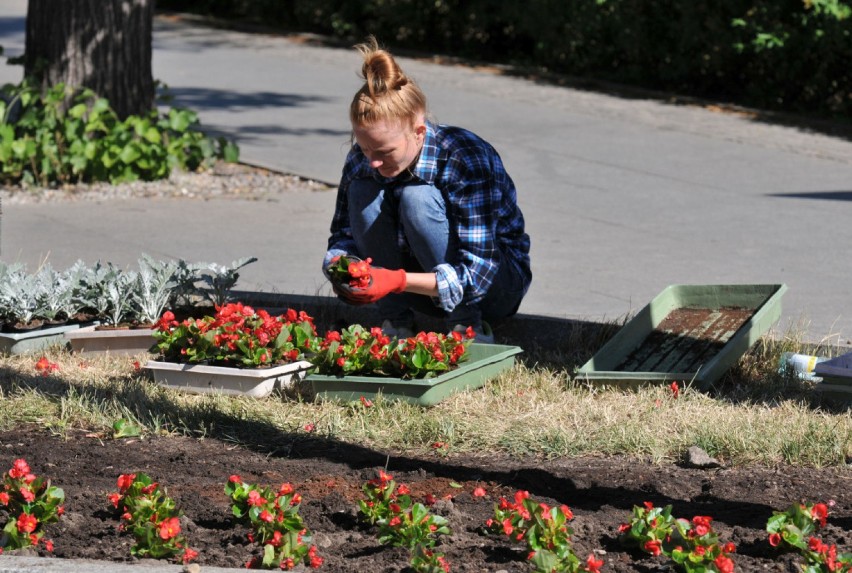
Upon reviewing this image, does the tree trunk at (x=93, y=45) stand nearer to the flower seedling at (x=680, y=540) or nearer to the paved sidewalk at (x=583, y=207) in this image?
the paved sidewalk at (x=583, y=207)

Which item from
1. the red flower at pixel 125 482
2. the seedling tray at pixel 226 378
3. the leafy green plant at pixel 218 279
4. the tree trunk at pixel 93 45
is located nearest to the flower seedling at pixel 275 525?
the red flower at pixel 125 482

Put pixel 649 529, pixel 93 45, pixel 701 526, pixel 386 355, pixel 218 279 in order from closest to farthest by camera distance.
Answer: pixel 701 526, pixel 649 529, pixel 386 355, pixel 218 279, pixel 93 45

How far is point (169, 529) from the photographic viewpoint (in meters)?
2.88

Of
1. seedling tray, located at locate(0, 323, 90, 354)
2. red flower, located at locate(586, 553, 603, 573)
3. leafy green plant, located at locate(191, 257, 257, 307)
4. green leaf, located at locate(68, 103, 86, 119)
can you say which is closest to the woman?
leafy green plant, located at locate(191, 257, 257, 307)

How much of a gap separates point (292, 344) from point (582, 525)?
1.67 meters

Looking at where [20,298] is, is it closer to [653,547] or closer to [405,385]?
[405,385]

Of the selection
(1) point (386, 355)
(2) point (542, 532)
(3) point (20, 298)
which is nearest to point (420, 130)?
(1) point (386, 355)

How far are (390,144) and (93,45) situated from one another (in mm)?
4751

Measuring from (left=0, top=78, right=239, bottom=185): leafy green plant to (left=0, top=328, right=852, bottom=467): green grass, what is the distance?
153 inches

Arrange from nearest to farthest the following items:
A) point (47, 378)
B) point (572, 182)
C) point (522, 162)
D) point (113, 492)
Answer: point (113, 492) → point (47, 378) → point (572, 182) → point (522, 162)

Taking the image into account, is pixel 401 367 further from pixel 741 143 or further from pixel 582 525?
pixel 741 143

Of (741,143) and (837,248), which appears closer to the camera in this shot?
(837,248)

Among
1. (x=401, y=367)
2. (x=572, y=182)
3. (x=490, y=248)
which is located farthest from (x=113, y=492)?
(x=572, y=182)

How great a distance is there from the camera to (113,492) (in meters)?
3.35
